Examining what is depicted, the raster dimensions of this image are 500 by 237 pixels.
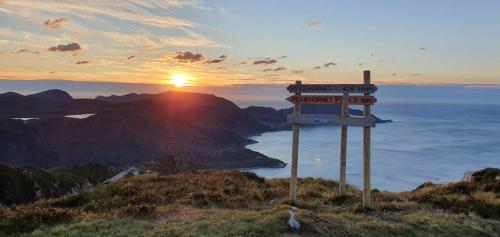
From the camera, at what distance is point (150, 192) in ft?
72.0

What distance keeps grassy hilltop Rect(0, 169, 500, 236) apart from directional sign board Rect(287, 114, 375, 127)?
331cm

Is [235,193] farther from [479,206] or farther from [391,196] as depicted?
[479,206]

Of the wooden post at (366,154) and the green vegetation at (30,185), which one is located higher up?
the wooden post at (366,154)

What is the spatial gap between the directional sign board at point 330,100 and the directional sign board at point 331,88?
0.26 m

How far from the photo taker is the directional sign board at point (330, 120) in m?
17.8

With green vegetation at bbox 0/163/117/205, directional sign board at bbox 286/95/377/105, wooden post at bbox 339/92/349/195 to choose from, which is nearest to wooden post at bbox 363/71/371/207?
directional sign board at bbox 286/95/377/105

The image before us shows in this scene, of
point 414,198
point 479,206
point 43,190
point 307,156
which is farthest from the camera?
point 307,156

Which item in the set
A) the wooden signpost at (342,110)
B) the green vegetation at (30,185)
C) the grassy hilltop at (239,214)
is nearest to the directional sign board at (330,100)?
the wooden signpost at (342,110)

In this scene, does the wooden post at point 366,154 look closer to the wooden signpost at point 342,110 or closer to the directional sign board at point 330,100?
the wooden signpost at point 342,110

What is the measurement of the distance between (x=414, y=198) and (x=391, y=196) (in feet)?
4.76

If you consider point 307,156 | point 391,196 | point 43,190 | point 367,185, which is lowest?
point 307,156

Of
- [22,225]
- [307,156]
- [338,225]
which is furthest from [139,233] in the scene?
[307,156]

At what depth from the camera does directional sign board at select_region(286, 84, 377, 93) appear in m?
17.8

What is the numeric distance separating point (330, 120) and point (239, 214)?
5991 mm
